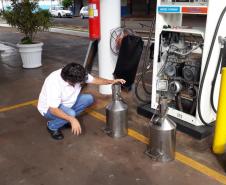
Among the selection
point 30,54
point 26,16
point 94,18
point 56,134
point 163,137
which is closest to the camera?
point 163,137

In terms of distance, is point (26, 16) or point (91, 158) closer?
point (91, 158)

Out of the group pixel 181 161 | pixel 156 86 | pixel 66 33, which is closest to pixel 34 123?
pixel 156 86

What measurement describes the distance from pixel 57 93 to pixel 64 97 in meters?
0.23

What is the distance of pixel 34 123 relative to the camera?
414 centimetres

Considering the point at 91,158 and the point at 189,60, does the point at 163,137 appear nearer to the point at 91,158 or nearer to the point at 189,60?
the point at 91,158

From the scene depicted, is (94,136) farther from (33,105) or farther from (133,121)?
(33,105)

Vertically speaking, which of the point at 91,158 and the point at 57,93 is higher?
the point at 57,93

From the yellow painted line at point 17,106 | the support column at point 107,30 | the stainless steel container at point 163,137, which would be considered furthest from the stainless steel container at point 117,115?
the yellow painted line at point 17,106

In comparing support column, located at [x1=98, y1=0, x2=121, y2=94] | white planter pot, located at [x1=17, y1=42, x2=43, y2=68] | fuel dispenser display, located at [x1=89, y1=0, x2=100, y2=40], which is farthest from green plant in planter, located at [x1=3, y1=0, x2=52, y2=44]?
support column, located at [x1=98, y1=0, x2=121, y2=94]

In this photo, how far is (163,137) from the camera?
302cm

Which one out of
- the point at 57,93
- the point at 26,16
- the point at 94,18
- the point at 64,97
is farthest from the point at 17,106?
the point at 26,16

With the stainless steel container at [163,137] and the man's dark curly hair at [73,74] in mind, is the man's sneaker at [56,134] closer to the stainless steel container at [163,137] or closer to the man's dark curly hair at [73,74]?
the man's dark curly hair at [73,74]

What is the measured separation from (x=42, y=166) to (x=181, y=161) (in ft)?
5.05

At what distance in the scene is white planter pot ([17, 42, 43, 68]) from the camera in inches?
271
